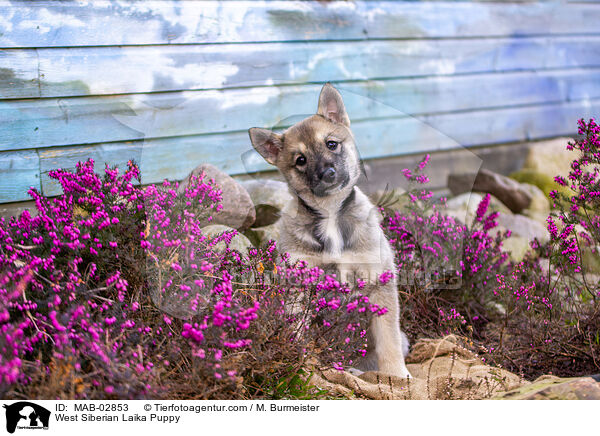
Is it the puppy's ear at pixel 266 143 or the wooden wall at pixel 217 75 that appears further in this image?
the wooden wall at pixel 217 75

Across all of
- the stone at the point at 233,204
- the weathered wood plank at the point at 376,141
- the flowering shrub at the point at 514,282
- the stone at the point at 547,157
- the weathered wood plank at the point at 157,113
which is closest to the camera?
the flowering shrub at the point at 514,282

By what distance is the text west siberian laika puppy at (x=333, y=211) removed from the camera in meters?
3.37

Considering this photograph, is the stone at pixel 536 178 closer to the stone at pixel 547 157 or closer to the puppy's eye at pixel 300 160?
the stone at pixel 547 157

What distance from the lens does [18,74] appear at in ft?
14.3

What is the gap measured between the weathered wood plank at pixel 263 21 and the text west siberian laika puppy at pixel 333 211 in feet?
6.63

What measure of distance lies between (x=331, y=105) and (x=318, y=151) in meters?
0.32

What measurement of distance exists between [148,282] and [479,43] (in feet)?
17.4

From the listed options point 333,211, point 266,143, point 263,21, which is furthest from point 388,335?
point 263,21
